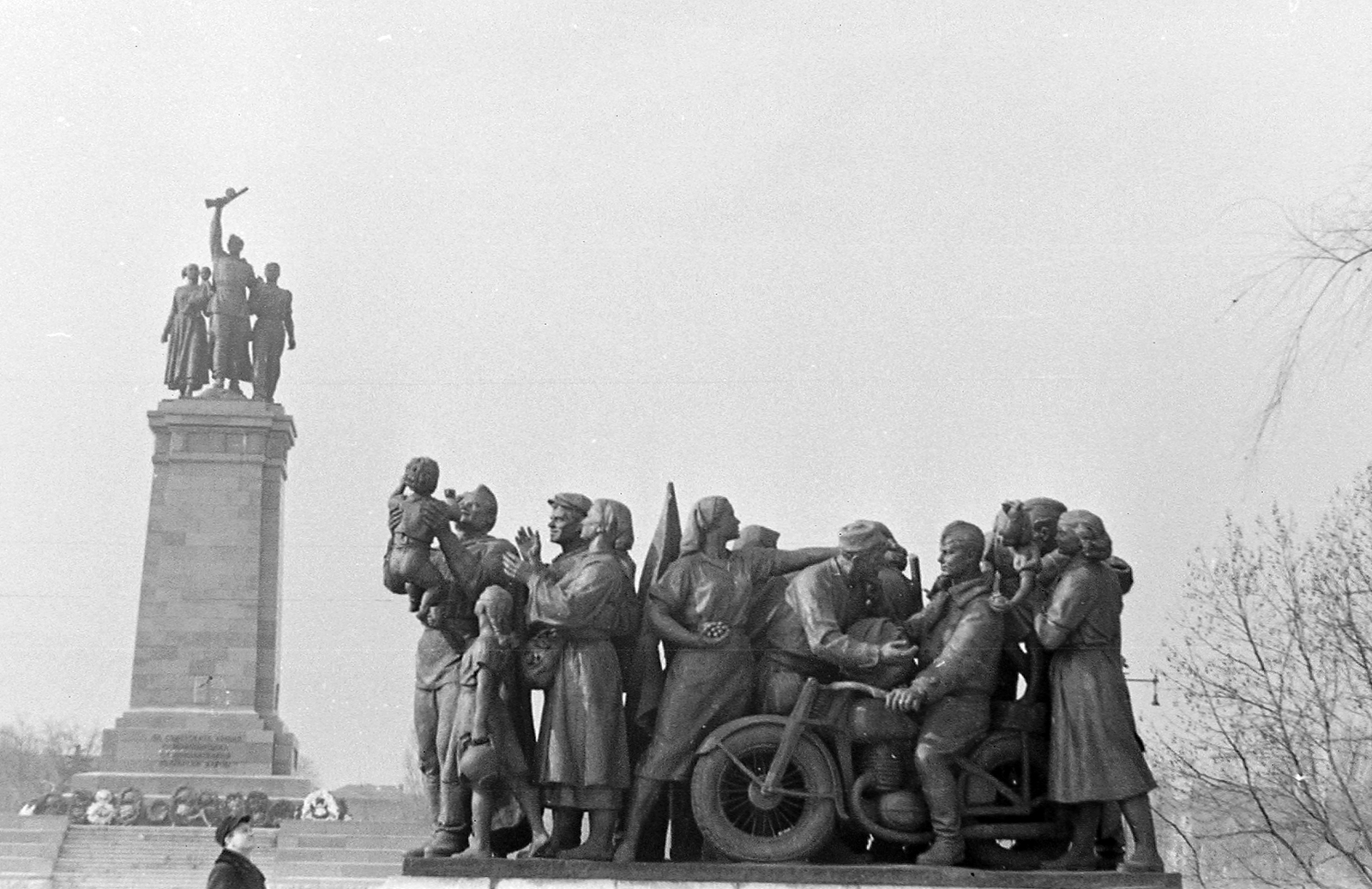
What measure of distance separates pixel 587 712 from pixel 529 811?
0.67 m

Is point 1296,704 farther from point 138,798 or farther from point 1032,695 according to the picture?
point 138,798

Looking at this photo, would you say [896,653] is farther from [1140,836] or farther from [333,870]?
[333,870]

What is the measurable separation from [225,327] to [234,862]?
2854cm

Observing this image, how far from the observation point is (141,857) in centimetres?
2514

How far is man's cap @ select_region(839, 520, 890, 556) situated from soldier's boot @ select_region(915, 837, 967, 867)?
1.73 meters

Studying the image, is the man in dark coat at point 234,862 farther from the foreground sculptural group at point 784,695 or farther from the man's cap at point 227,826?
the foreground sculptural group at point 784,695

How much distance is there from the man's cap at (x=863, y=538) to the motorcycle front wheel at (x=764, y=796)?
3.76 ft

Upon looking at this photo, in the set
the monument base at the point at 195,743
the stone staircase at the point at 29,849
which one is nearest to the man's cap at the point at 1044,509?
the stone staircase at the point at 29,849

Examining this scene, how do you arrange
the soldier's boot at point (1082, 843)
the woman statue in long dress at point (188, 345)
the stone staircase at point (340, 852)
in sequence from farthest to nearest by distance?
1. the woman statue in long dress at point (188, 345)
2. the stone staircase at point (340, 852)
3. the soldier's boot at point (1082, 843)

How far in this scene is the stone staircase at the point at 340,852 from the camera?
22.3 m

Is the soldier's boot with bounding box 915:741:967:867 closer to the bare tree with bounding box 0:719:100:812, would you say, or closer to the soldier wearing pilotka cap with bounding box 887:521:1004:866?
the soldier wearing pilotka cap with bounding box 887:521:1004:866

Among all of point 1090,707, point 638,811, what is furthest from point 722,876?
point 1090,707

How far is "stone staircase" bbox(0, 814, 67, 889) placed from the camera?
22969 mm

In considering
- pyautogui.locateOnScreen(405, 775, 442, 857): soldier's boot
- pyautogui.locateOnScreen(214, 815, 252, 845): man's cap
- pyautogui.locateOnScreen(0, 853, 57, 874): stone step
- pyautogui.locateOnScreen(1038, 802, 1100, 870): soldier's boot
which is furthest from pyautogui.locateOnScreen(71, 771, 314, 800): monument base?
pyautogui.locateOnScreen(214, 815, 252, 845): man's cap
